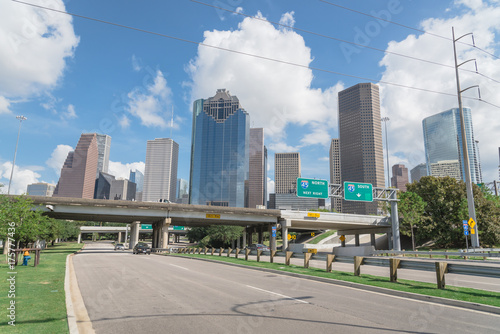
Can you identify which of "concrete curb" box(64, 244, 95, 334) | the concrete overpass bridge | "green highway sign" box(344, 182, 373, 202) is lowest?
"concrete curb" box(64, 244, 95, 334)

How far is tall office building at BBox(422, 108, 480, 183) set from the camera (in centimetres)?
14801

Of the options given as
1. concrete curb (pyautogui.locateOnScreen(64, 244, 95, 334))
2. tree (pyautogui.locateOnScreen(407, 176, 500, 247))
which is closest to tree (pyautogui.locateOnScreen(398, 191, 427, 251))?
tree (pyautogui.locateOnScreen(407, 176, 500, 247))

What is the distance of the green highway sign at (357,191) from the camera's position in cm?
3957

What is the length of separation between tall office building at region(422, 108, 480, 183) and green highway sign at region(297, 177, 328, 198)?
12421 cm

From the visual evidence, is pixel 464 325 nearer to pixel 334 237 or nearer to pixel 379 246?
pixel 379 246

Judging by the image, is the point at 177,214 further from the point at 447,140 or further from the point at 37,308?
the point at 447,140

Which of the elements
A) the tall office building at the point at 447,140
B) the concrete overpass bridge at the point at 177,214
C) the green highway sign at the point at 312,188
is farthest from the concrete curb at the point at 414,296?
the tall office building at the point at 447,140

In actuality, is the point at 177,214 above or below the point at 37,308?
above

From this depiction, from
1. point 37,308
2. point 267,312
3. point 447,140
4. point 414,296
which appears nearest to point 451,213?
point 414,296

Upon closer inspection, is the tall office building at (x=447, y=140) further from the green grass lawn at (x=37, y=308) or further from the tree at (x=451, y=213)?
the green grass lawn at (x=37, y=308)

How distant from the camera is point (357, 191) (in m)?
40.2

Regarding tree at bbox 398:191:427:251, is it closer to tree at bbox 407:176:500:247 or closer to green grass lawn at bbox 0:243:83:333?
tree at bbox 407:176:500:247

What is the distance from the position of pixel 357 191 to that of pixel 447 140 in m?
161

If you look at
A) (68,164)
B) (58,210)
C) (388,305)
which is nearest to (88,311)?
(388,305)
